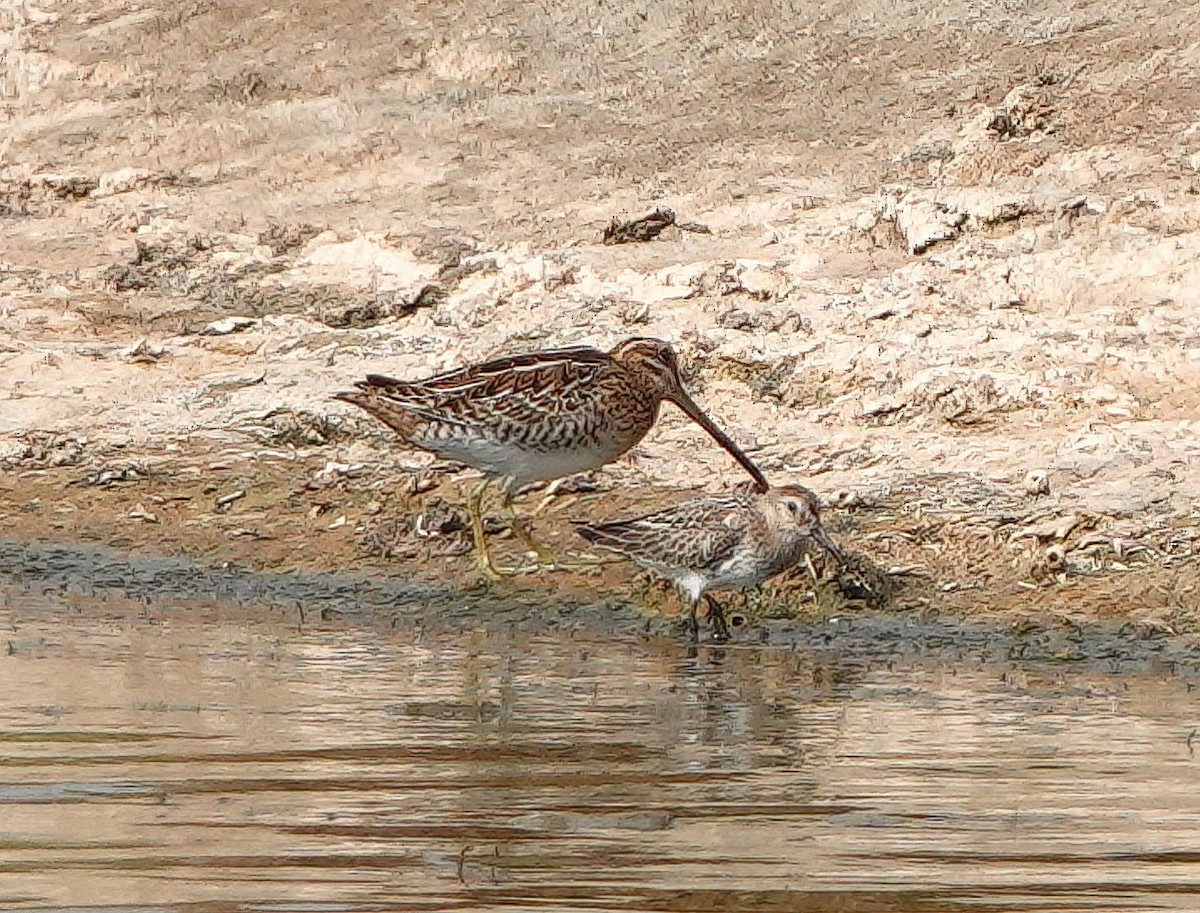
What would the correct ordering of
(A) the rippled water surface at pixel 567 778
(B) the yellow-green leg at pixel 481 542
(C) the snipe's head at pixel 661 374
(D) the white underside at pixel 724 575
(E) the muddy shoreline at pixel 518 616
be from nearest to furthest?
(A) the rippled water surface at pixel 567 778 → (E) the muddy shoreline at pixel 518 616 → (D) the white underside at pixel 724 575 → (B) the yellow-green leg at pixel 481 542 → (C) the snipe's head at pixel 661 374

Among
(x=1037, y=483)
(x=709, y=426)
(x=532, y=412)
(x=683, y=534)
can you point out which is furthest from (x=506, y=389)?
(x=1037, y=483)

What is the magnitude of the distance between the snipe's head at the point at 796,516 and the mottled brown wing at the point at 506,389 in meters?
1.23

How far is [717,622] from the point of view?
10.6m

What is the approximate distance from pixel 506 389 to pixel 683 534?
1.29 m

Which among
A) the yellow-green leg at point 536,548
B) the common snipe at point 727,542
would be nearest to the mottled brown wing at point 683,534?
the common snipe at point 727,542

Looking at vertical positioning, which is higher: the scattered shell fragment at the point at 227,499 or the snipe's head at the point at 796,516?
the snipe's head at the point at 796,516

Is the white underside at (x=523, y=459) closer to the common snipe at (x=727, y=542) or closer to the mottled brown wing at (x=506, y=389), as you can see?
the mottled brown wing at (x=506, y=389)

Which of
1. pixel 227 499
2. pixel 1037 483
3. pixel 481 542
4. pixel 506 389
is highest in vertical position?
pixel 506 389

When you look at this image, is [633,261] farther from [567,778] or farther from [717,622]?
[567,778]

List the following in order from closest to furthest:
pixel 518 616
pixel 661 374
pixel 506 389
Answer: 1. pixel 518 616
2. pixel 506 389
3. pixel 661 374

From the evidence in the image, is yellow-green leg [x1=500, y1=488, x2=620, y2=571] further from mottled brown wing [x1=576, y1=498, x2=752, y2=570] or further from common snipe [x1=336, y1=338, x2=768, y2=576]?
mottled brown wing [x1=576, y1=498, x2=752, y2=570]

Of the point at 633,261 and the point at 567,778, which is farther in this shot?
the point at 633,261

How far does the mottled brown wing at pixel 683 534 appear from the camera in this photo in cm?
1047

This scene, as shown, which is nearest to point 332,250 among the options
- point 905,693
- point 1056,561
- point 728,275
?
point 728,275
